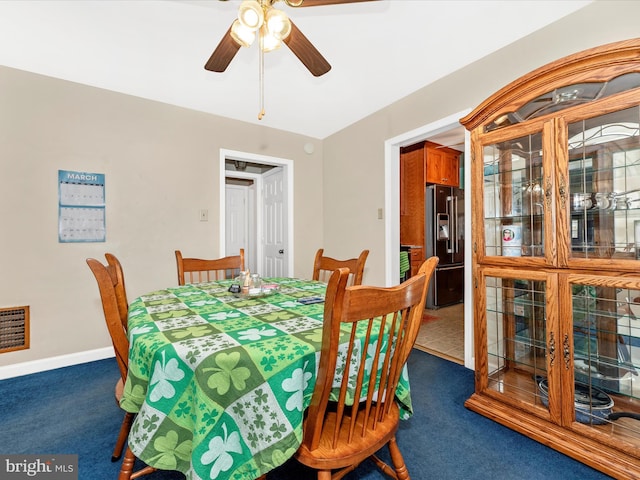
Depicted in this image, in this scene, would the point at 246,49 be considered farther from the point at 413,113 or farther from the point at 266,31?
the point at 413,113

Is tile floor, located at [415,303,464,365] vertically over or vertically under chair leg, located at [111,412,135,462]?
under

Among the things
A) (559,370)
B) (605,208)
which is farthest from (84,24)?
(559,370)

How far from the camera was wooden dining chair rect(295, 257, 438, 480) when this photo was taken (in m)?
0.78

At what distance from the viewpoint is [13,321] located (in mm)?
2408

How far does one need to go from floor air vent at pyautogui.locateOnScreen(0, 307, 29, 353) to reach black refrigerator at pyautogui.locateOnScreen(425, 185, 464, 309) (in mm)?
4485

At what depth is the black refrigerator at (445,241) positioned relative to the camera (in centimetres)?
433

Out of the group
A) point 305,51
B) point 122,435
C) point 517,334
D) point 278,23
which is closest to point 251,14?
point 278,23

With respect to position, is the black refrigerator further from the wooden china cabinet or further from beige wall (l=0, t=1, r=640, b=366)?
the wooden china cabinet

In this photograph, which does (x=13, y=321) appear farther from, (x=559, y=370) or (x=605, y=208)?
(x=605, y=208)

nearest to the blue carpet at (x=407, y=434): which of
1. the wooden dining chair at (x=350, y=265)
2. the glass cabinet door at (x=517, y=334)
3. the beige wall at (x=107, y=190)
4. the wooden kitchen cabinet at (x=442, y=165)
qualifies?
the glass cabinet door at (x=517, y=334)

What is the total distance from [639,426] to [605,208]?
1070mm

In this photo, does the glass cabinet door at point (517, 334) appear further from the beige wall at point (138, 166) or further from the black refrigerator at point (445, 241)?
the black refrigerator at point (445, 241)

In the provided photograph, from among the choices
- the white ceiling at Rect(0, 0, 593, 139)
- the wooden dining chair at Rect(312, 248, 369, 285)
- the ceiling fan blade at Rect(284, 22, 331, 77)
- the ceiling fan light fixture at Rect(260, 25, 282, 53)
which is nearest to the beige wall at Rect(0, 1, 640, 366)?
the white ceiling at Rect(0, 0, 593, 139)

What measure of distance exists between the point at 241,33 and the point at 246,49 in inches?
44.1
